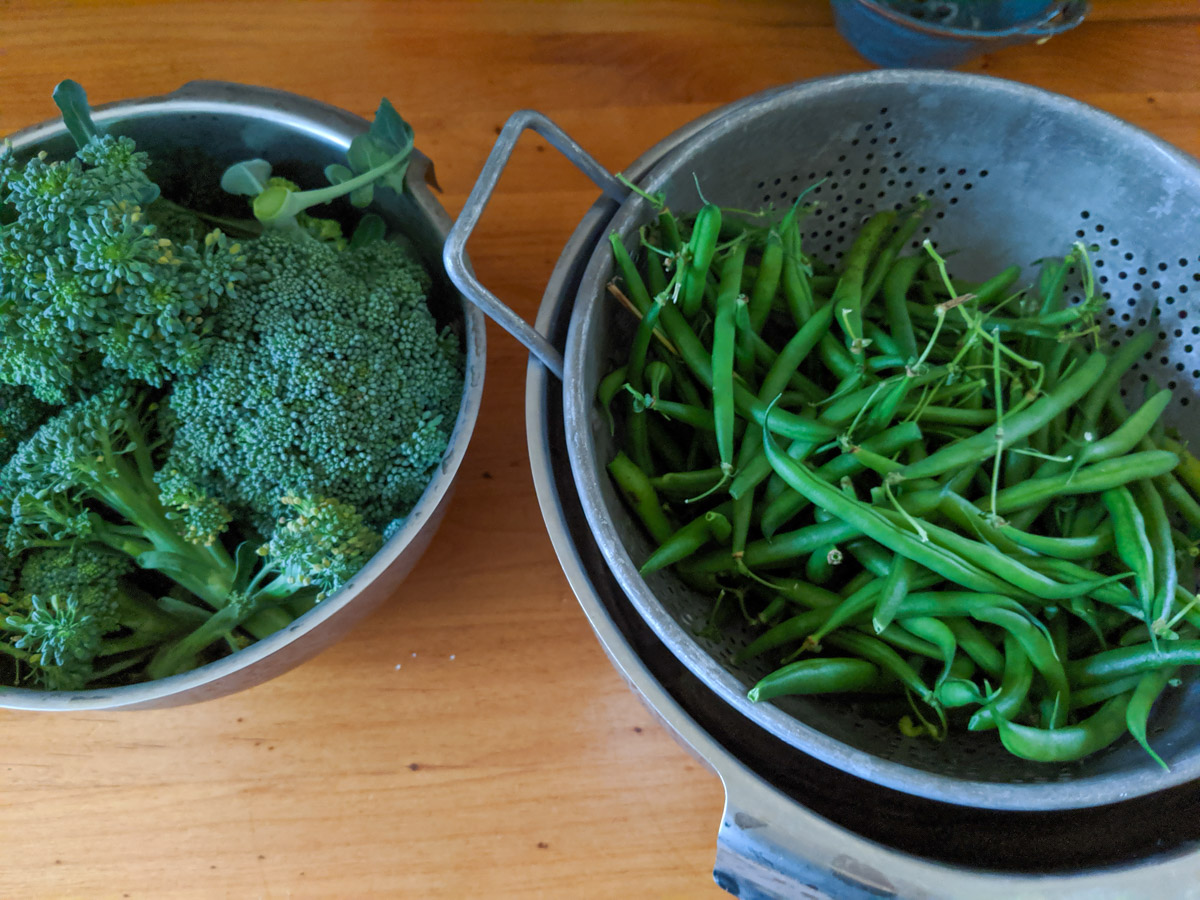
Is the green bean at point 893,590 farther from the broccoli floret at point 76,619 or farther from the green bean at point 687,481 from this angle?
the broccoli floret at point 76,619

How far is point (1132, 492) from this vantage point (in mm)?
615

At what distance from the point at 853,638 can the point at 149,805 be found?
71 centimetres

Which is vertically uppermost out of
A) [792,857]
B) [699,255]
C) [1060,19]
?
[1060,19]

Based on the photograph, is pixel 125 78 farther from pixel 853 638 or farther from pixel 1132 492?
pixel 1132 492

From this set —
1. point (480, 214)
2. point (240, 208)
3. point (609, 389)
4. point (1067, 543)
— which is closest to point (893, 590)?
point (1067, 543)

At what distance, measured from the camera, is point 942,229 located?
791 mm

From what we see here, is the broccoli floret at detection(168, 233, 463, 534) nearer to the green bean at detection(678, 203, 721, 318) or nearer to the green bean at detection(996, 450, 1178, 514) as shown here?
the green bean at detection(678, 203, 721, 318)

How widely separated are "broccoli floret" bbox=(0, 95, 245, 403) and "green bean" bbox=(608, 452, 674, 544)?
364mm

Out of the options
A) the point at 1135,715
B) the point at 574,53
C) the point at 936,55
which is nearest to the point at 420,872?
the point at 1135,715

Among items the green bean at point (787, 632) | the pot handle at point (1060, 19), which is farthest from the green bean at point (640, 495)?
the pot handle at point (1060, 19)

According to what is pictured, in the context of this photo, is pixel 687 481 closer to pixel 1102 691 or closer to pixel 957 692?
pixel 957 692

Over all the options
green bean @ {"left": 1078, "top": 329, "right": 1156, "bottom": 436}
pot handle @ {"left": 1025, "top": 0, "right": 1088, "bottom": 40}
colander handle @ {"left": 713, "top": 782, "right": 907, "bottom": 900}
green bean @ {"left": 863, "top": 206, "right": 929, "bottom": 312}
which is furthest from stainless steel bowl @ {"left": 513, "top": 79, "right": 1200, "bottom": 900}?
pot handle @ {"left": 1025, "top": 0, "right": 1088, "bottom": 40}

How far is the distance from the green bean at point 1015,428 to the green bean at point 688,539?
0.15 m

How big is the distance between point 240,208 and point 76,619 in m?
0.42
